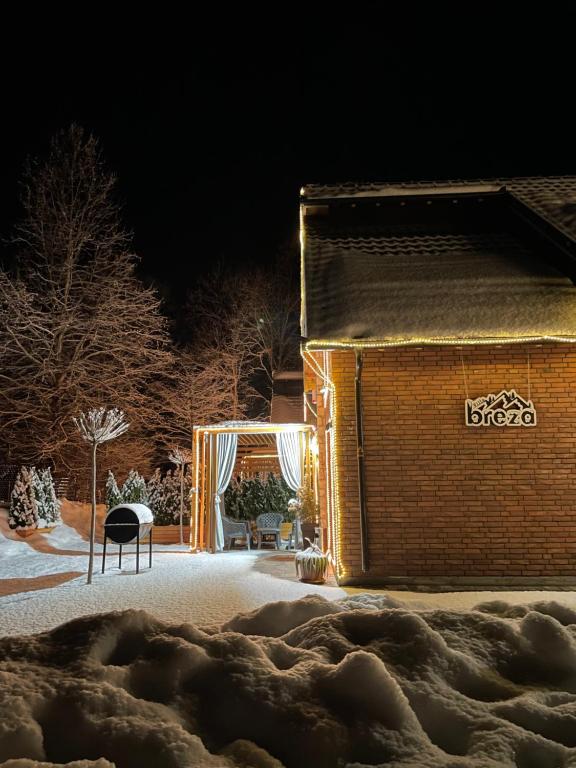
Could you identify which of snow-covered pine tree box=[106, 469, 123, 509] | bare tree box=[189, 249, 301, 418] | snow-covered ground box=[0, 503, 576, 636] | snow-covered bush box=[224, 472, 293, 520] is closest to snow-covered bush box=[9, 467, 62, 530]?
snow-covered pine tree box=[106, 469, 123, 509]

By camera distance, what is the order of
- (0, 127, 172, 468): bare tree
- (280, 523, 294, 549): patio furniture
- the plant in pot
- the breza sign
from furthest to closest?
(0, 127, 172, 468): bare tree → (280, 523, 294, 549): patio furniture → the plant in pot → the breza sign

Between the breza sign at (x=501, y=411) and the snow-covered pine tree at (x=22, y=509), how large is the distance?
11.6 m

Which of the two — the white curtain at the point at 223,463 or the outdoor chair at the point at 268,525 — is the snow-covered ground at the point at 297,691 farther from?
the outdoor chair at the point at 268,525

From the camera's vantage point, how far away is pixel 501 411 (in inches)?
285

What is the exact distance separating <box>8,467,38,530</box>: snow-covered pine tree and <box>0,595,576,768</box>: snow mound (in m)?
13.4

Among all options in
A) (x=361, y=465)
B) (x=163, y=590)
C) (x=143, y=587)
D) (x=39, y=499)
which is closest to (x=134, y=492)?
(x=39, y=499)

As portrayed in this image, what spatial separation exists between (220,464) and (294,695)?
12.1 metres

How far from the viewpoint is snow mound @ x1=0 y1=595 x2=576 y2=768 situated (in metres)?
1.71

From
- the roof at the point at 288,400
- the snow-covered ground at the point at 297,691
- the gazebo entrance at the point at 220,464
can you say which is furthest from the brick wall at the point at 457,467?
the roof at the point at 288,400

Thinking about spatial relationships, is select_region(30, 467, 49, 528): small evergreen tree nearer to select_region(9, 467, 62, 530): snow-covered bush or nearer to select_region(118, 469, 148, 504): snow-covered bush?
select_region(9, 467, 62, 530): snow-covered bush

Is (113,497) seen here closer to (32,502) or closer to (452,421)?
(32,502)

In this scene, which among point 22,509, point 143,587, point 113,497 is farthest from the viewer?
point 113,497

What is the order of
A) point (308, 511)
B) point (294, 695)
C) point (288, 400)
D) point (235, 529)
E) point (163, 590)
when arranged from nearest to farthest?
point (294, 695) → point (163, 590) → point (308, 511) → point (235, 529) → point (288, 400)

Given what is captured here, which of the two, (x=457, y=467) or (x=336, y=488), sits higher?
(x=457, y=467)
